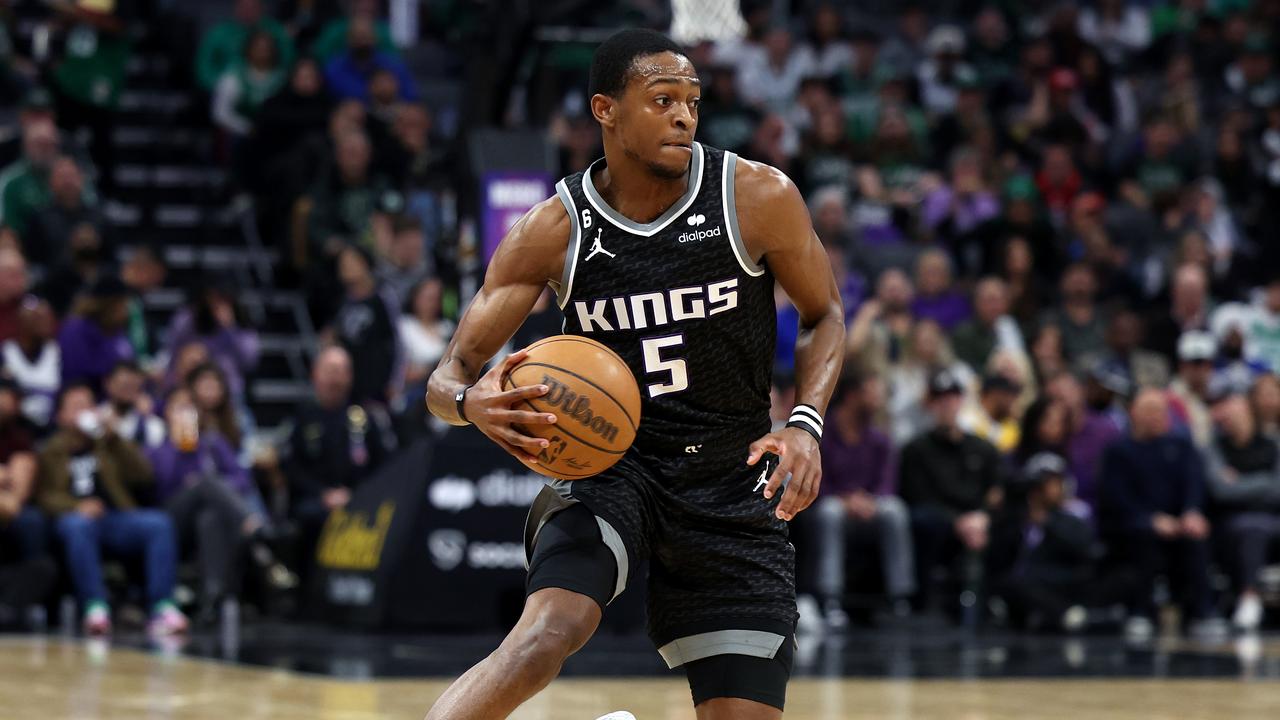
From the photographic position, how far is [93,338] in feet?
42.0

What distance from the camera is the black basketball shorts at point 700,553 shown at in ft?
16.0

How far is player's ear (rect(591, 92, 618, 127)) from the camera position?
495cm

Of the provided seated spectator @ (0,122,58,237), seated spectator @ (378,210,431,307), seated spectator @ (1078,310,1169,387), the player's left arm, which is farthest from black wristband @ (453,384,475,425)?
seated spectator @ (1078,310,1169,387)

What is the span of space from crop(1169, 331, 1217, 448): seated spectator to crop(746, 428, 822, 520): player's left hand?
10.1m

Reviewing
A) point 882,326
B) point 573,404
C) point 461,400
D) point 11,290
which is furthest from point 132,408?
point 573,404

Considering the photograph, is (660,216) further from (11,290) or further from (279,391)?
(279,391)

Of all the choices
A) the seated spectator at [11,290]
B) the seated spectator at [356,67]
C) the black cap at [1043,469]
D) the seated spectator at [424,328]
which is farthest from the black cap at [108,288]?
the black cap at [1043,469]

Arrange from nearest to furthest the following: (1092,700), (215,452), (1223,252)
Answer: (1092,700) → (215,452) → (1223,252)

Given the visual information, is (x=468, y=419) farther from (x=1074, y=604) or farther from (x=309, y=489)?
(x=1074, y=604)

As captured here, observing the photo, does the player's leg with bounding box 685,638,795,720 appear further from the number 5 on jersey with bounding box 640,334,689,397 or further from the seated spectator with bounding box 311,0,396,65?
the seated spectator with bounding box 311,0,396,65

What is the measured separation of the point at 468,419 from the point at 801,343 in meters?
0.93

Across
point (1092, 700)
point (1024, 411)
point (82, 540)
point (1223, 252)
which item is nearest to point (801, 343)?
point (1092, 700)

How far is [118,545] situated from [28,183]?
11.1 ft

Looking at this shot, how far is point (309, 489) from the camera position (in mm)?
12742
